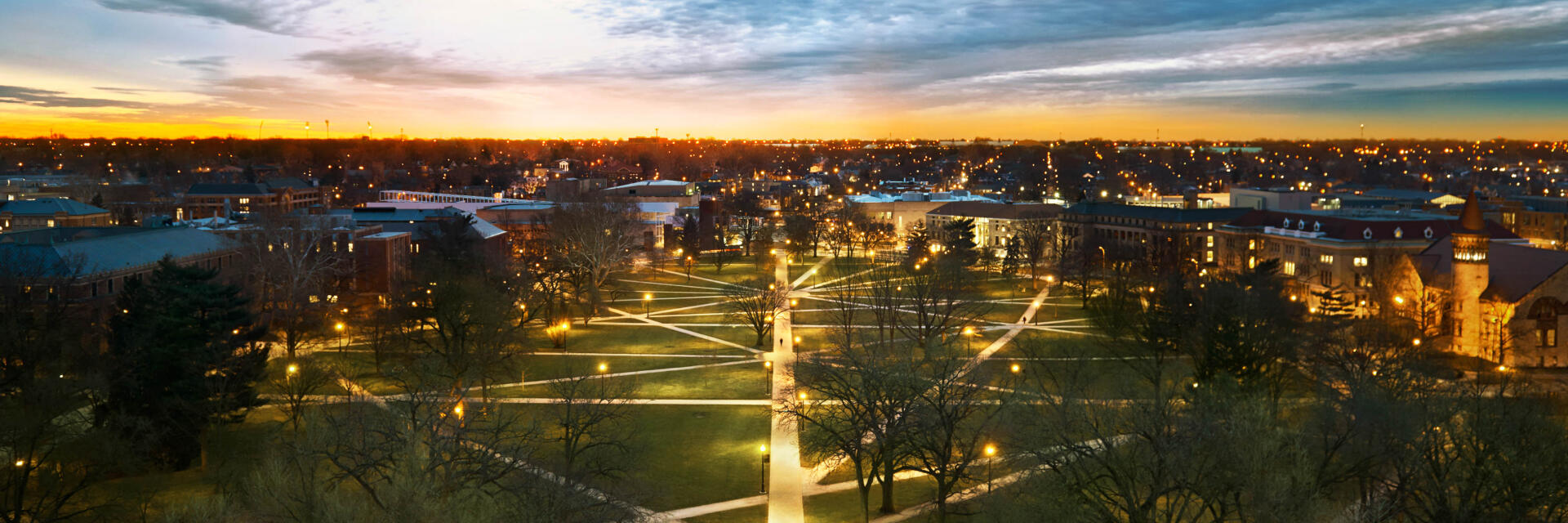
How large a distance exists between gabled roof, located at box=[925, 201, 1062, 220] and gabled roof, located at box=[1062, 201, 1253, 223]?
5.69 m

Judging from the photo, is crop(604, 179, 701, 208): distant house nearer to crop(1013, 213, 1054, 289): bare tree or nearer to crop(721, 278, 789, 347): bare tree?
crop(1013, 213, 1054, 289): bare tree

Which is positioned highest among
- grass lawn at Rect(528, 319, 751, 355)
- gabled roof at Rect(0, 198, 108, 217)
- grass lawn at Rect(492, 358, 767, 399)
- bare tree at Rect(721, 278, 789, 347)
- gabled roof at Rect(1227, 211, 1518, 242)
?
gabled roof at Rect(0, 198, 108, 217)

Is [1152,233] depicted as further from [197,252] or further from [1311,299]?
[197,252]

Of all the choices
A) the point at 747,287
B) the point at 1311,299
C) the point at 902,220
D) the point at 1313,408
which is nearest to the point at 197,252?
the point at 747,287

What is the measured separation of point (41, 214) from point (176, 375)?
68384 mm

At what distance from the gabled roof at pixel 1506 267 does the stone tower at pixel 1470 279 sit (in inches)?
24.7

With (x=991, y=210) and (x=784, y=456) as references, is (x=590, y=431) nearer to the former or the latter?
(x=784, y=456)

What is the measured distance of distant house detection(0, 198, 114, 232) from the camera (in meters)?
89.1

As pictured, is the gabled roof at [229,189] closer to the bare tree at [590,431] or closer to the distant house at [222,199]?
the distant house at [222,199]

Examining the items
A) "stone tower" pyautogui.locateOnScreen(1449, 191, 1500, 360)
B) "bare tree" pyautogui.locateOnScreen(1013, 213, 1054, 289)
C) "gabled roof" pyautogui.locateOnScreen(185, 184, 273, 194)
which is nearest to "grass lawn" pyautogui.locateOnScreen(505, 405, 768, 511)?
"stone tower" pyautogui.locateOnScreen(1449, 191, 1500, 360)

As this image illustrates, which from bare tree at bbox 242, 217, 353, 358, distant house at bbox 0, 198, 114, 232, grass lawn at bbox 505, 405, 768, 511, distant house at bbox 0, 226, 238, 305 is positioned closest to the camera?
grass lawn at bbox 505, 405, 768, 511

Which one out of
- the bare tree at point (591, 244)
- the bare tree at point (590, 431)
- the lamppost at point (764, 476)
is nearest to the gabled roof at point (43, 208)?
the bare tree at point (591, 244)

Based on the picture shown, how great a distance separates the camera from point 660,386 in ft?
151

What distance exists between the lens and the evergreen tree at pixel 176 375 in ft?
115
